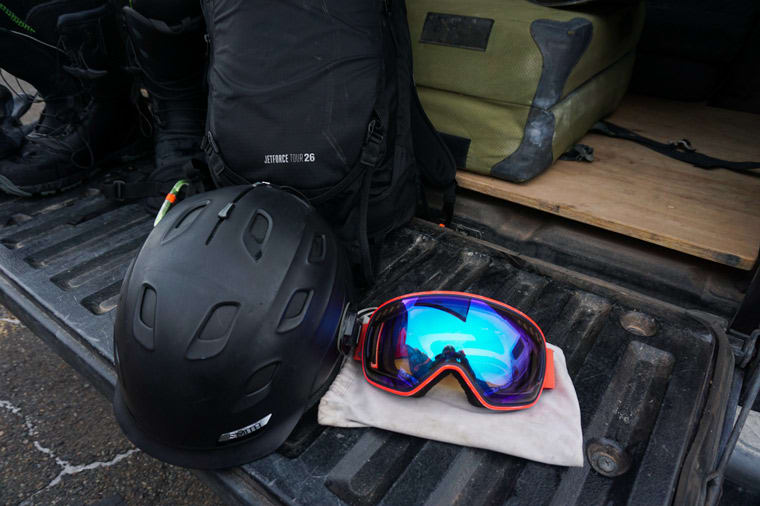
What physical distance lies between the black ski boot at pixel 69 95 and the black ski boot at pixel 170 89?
6.2 inches

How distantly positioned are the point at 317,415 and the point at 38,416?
3.41 feet

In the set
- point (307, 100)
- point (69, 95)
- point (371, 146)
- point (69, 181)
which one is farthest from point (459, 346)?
point (69, 95)

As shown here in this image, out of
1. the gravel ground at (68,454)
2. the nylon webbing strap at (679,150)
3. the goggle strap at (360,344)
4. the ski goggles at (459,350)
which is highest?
the nylon webbing strap at (679,150)

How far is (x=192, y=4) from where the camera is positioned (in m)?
1.57

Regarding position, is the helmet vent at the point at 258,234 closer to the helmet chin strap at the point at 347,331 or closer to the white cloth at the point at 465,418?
the helmet chin strap at the point at 347,331

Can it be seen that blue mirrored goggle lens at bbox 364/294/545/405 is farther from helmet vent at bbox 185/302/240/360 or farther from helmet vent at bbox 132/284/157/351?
helmet vent at bbox 132/284/157/351

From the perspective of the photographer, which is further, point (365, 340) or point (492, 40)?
point (492, 40)

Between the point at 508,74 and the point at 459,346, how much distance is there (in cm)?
92

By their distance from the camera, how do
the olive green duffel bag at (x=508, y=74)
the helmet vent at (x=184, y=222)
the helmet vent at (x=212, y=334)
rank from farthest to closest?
1. the olive green duffel bag at (x=508, y=74)
2. the helmet vent at (x=184, y=222)
3. the helmet vent at (x=212, y=334)

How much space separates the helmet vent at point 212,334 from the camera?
2.78ft

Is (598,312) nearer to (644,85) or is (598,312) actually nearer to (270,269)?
(270,269)

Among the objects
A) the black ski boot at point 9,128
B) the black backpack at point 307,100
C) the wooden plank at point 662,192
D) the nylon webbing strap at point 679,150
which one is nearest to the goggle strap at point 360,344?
the black backpack at point 307,100

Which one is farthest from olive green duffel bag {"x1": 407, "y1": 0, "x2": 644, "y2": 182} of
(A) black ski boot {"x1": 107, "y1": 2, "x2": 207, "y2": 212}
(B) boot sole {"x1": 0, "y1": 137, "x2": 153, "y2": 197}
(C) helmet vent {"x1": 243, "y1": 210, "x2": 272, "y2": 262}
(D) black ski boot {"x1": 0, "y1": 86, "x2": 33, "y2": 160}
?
(D) black ski boot {"x1": 0, "y1": 86, "x2": 33, "y2": 160}

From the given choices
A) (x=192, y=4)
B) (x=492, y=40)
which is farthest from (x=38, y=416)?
(x=492, y=40)
